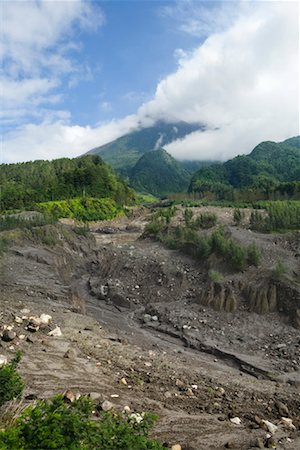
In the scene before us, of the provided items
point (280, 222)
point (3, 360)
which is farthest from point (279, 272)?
point (3, 360)

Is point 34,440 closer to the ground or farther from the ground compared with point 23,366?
farther from the ground

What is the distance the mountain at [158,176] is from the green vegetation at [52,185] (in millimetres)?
69709

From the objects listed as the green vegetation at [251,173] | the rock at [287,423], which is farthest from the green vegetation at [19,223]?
the green vegetation at [251,173]

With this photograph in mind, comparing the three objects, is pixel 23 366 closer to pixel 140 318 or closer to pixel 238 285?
pixel 140 318

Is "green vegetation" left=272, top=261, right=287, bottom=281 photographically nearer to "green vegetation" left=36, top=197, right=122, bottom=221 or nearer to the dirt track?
the dirt track

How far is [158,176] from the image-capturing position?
15712 centimetres

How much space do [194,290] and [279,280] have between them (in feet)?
11.6

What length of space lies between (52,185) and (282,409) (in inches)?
2198

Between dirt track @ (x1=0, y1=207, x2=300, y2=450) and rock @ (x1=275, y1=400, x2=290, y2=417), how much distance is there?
3.2 inches

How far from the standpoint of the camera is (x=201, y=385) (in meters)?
9.45

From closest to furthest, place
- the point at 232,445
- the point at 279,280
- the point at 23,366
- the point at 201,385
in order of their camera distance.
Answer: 1. the point at 232,445
2. the point at 23,366
3. the point at 201,385
4. the point at 279,280

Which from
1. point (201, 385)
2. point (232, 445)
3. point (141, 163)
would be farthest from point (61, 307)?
point (141, 163)

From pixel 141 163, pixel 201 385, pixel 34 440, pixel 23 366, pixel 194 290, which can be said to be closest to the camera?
pixel 34 440

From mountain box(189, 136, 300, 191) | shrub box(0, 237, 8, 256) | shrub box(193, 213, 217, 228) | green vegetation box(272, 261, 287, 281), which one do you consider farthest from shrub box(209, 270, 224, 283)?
mountain box(189, 136, 300, 191)
